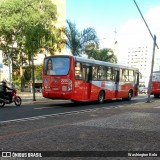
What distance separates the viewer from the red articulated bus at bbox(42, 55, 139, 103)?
20.6 m

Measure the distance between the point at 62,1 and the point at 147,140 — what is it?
88037mm

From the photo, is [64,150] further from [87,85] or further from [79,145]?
[87,85]

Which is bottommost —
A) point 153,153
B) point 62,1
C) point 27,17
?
point 153,153

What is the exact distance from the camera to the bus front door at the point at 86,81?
71.3ft

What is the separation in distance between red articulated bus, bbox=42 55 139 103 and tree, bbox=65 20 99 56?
1887 cm

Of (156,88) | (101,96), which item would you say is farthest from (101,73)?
(156,88)

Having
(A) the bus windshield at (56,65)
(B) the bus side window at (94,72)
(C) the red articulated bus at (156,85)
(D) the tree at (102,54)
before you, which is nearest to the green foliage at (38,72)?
(D) the tree at (102,54)

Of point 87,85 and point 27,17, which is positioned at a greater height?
point 27,17

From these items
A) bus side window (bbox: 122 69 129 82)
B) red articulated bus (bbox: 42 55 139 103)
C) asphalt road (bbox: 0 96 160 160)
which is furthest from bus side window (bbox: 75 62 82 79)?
asphalt road (bbox: 0 96 160 160)

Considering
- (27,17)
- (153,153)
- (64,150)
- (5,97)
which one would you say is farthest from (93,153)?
(27,17)

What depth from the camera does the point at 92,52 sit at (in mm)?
46688

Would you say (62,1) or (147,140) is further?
(62,1)

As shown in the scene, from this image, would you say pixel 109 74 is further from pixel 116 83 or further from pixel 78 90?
pixel 78 90

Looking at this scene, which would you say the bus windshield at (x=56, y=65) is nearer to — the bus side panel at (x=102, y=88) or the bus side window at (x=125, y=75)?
the bus side panel at (x=102, y=88)
